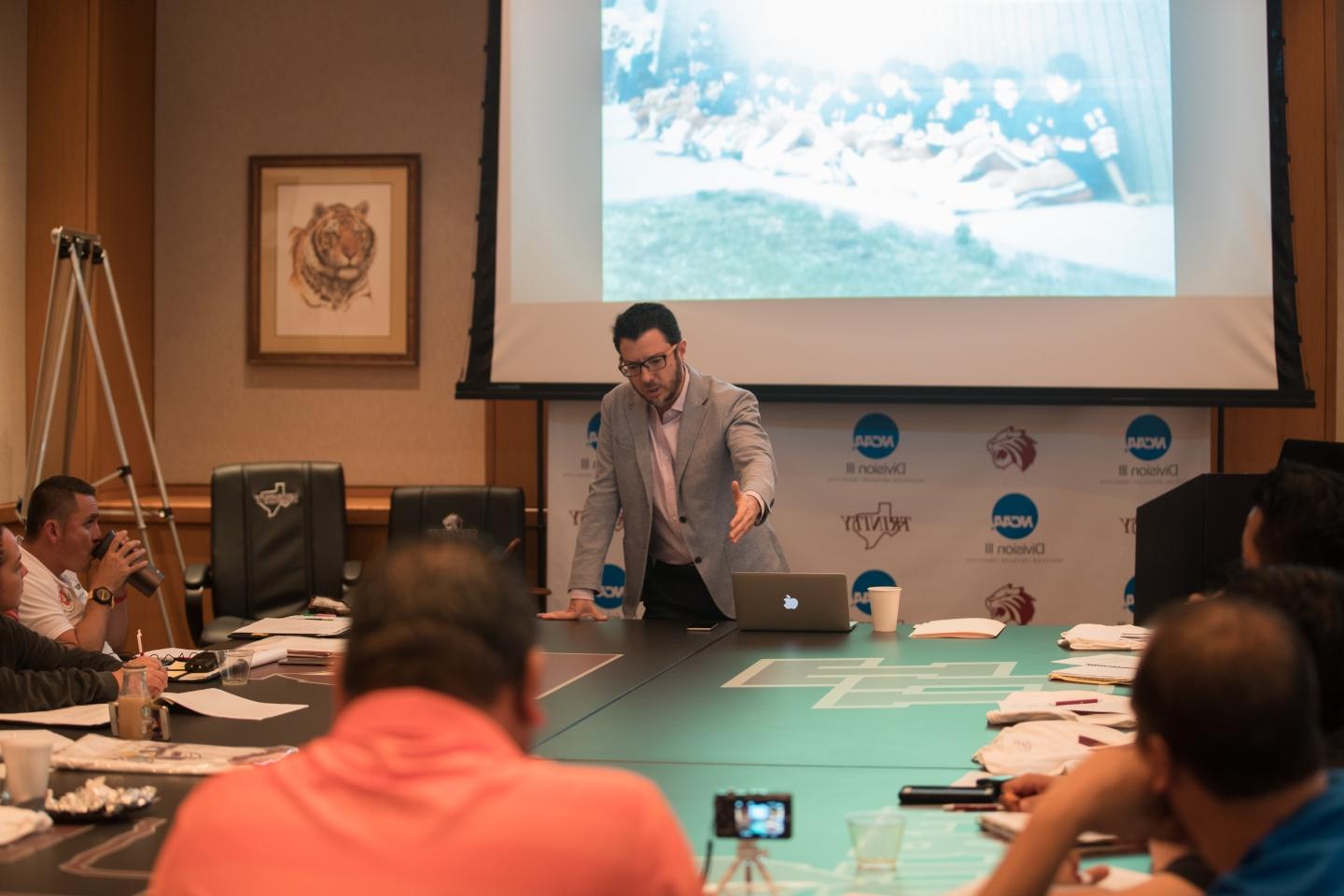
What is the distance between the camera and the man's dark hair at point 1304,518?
2.20 meters

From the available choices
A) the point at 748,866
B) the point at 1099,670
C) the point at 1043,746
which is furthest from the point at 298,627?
the point at 748,866

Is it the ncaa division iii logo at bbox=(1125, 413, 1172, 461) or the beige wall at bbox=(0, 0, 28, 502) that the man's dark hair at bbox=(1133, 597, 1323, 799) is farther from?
the beige wall at bbox=(0, 0, 28, 502)

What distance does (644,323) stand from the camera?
4152 mm

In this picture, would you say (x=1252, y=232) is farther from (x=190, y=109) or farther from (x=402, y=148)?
(x=190, y=109)

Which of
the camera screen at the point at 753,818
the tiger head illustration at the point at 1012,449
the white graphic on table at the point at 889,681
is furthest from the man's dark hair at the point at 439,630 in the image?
the tiger head illustration at the point at 1012,449

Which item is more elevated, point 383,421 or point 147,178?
point 147,178

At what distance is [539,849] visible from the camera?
1.04 meters

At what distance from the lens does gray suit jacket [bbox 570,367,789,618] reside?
4246mm

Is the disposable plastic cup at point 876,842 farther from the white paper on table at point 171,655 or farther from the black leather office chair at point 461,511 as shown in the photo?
the black leather office chair at point 461,511

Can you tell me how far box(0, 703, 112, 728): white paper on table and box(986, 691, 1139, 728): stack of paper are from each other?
1.58m

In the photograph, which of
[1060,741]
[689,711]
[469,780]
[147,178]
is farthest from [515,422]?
[469,780]

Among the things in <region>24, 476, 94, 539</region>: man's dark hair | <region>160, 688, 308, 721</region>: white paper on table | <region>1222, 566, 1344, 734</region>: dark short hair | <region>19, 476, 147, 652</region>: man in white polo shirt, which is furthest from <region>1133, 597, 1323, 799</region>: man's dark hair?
<region>24, 476, 94, 539</region>: man's dark hair

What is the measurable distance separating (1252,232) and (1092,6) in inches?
39.1

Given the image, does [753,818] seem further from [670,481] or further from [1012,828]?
[670,481]
